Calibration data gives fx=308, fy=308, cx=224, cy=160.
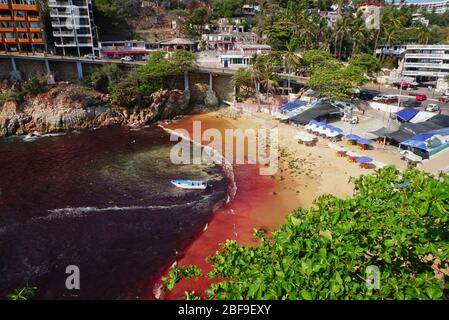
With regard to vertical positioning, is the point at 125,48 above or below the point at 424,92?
above

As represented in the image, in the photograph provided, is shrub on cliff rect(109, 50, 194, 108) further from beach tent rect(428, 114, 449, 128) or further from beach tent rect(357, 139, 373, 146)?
beach tent rect(428, 114, 449, 128)

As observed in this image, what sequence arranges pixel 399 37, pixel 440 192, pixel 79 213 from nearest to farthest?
pixel 440 192 → pixel 79 213 → pixel 399 37

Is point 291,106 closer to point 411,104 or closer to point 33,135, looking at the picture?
point 411,104

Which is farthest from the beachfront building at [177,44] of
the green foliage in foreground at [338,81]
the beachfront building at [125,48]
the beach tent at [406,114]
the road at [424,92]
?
the beach tent at [406,114]

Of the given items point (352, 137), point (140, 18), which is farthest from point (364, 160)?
point (140, 18)

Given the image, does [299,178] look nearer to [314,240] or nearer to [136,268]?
[136,268]
